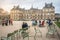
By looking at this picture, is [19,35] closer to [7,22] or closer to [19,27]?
[19,27]

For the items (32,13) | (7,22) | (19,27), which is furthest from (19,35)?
(32,13)

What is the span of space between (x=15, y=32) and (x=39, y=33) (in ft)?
1.24

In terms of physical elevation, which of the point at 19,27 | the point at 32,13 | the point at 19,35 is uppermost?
the point at 32,13

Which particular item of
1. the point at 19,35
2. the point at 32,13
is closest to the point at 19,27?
the point at 19,35

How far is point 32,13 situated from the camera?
3.06 m

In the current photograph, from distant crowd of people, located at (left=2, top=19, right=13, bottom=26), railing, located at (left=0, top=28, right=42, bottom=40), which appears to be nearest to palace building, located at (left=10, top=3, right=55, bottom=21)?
distant crowd of people, located at (left=2, top=19, right=13, bottom=26)

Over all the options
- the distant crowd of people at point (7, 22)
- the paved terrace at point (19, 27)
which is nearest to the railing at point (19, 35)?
the paved terrace at point (19, 27)

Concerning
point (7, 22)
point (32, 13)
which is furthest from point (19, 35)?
point (32, 13)

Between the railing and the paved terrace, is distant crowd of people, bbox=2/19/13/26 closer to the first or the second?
the paved terrace

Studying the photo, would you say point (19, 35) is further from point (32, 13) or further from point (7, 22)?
point (32, 13)

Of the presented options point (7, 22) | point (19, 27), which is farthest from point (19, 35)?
point (7, 22)

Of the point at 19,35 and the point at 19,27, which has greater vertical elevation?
the point at 19,27

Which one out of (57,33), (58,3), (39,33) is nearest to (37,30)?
(39,33)

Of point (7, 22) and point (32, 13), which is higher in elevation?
point (32, 13)
